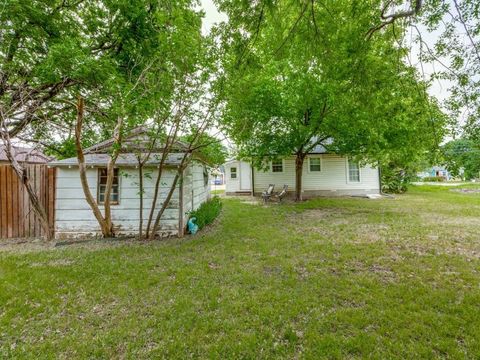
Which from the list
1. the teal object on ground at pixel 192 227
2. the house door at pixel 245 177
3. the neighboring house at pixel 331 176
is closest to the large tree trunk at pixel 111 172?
the teal object on ground at pixel 192 227

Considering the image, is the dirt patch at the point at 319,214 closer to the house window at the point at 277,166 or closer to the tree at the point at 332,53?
the tree at the point at 332,53

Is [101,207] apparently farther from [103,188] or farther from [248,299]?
[248,299]

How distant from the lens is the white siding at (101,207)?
22.8ft

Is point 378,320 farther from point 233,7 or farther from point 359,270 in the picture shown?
point 233,7

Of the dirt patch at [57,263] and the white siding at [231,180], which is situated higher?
the white siding at [231,180]

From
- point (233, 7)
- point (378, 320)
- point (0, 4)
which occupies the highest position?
point (0, 4)

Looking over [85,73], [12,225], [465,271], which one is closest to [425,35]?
[465,271]

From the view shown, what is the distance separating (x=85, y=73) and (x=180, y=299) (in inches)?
238

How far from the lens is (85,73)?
6082mm

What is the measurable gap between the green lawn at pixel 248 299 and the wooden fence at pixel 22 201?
1.53 m

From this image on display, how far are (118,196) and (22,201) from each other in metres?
2.66

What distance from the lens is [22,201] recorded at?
6.83 meters

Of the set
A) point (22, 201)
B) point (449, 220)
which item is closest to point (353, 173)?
point (449, 220)

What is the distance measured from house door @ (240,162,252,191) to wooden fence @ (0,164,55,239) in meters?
12.4
